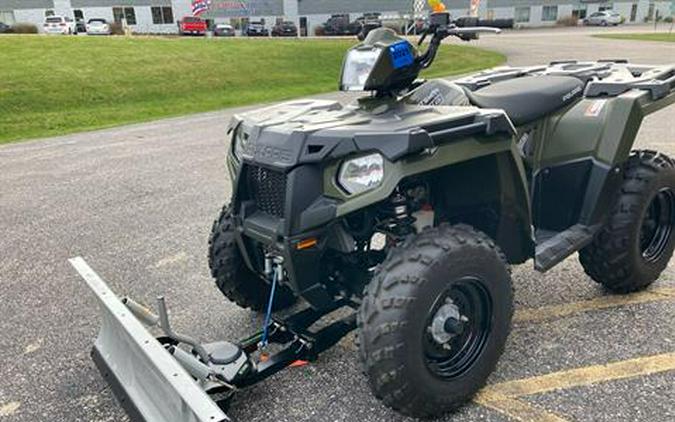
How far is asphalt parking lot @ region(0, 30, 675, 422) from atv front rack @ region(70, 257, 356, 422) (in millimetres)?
247

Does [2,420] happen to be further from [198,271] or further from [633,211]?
[633,211]

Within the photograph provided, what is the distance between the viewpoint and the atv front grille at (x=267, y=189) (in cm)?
274

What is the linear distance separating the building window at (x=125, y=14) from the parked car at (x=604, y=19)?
44240 millimetres

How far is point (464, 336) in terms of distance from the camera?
2844mm

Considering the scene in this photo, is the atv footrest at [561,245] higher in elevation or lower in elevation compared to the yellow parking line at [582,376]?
higher

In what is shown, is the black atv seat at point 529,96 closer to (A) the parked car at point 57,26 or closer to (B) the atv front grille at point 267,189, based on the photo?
(B) the atv front grille at point 267,189

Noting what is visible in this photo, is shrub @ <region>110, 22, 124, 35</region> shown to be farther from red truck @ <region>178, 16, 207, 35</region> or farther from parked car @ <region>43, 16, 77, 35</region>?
red truck @ <region>178, 16, 207, 35</region>

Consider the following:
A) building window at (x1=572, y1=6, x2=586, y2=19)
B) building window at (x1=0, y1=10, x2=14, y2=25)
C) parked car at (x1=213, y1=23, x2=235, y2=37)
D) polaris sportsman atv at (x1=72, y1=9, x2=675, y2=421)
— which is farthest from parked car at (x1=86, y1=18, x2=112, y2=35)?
polaris sportsman atv at (x1=72, y1=9, x2=675, y2=421)

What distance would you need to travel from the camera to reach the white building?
53.6 meters

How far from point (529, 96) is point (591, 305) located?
1431 millimetres

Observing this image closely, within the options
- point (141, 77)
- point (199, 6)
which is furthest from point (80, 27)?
point (141, 77)

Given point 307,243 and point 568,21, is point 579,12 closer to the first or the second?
point 568,21

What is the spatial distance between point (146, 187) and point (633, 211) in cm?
556

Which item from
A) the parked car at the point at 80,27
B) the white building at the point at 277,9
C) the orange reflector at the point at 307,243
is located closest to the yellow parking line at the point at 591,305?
the orange reflector at the point at 307,243
